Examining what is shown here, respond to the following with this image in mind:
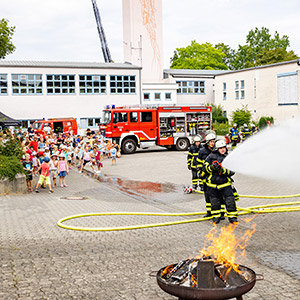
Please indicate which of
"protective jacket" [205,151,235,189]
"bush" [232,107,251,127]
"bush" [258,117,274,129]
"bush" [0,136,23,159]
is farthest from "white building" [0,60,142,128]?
"protective jacket" [205,151,235,189]

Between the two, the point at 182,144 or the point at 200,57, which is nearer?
the point at 182,144

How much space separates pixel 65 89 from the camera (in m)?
40.0

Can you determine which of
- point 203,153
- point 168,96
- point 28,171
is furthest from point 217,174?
point 168,96

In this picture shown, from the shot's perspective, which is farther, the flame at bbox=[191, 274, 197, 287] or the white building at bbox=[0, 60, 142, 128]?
the white building at bbox=[0, 60, 142, 128]

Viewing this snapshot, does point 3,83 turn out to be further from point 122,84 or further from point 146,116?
point 146,116

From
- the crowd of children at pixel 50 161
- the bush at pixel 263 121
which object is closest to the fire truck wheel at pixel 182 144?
the crowd of children at pixel 50 161

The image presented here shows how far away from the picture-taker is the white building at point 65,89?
125 feet

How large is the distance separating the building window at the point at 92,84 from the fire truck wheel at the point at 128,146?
15.4m

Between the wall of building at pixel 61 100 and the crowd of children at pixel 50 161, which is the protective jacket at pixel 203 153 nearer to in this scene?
the crowd of children at pixel 50 161

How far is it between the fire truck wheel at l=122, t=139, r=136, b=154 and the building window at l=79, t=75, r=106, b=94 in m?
15.4

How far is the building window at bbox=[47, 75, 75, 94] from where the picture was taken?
3950 cm

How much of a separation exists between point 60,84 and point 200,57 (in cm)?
3460

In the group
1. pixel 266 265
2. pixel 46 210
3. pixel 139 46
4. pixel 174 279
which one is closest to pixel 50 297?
pixel 174 279

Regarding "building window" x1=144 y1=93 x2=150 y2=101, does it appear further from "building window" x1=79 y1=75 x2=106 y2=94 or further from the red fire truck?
the red fire truck
